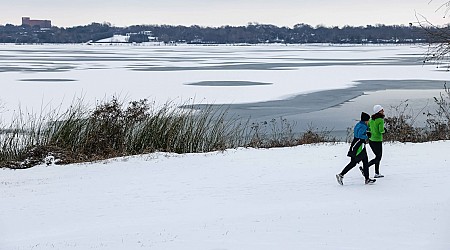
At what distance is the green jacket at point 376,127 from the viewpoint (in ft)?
35.0

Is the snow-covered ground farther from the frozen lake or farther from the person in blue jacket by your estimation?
the frozen lake

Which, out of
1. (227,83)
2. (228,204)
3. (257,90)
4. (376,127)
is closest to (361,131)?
(376,127)

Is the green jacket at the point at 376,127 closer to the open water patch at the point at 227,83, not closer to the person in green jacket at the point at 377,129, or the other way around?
the person in green jacket at the point at 377,129

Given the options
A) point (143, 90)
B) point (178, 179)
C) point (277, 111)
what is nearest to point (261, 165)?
point (178, 179)

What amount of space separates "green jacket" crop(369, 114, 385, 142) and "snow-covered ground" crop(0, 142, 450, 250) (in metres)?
0.77

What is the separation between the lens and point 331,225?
7.94 m

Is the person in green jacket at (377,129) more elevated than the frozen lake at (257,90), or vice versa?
the person in green jacket at (377,129)

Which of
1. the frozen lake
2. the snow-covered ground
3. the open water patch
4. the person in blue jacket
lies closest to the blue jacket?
the person in blue jacket

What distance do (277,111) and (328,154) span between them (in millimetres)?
9034

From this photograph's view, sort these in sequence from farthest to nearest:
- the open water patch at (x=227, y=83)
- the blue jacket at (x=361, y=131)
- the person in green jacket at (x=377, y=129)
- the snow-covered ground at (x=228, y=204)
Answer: the open water patch at (x=227, y=83) < the person in green jacket at (x=377, y=129) < the blue jacket at (x=361, y=131) < the snow-covered ground at (x=228, y=204)

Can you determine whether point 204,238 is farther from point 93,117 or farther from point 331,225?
point 93,117

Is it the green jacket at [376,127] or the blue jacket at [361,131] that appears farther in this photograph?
the green jacket at [376,127]

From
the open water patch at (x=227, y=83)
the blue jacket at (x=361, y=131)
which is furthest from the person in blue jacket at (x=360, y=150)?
the open water patch at (x=227, y=83)

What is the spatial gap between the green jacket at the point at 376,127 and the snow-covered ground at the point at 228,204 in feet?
2.52
